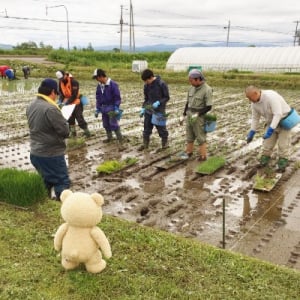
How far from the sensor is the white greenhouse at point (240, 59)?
26.2 metres

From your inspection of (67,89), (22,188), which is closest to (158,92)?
(67,89)

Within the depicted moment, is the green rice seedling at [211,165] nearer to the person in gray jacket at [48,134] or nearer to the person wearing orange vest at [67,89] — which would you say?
the person in gray jacket at [48,134]

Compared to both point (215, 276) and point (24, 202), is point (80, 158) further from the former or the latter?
point (215, 276)

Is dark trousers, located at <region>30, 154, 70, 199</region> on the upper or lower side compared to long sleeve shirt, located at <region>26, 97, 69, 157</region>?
lower

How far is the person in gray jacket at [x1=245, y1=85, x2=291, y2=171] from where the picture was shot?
5.64m

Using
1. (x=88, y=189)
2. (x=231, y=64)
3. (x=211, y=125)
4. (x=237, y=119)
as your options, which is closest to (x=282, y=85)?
(x=237, y=119)

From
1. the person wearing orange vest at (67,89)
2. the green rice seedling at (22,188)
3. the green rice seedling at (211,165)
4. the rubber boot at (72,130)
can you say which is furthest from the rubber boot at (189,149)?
the green rice seedling at (22,188)

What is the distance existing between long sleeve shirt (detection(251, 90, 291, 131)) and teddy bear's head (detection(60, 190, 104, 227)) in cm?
360

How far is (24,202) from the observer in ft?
14.0

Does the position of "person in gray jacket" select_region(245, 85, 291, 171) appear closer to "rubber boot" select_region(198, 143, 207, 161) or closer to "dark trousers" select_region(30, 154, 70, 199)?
"rubber boot" select_region(198, 143, 207, 161)

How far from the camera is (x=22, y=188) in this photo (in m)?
4.20

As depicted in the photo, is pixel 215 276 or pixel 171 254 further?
pixel 171 254

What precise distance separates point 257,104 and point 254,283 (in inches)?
134

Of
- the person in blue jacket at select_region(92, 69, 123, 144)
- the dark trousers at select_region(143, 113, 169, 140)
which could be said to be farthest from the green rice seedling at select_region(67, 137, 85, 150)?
the dark trousers at select_region(143, 113, 169, 140)
